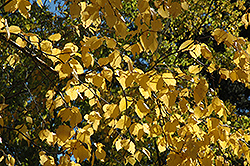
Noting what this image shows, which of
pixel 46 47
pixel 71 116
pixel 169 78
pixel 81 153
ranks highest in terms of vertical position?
pixel 46 47

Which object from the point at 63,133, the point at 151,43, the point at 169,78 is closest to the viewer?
the point at 151,43

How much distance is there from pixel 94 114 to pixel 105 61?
0.79ft

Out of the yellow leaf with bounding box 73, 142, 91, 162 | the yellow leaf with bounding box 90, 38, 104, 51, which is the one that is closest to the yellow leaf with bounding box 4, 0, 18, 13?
the yellow leaf with bounding box 90, 38, 104, 51

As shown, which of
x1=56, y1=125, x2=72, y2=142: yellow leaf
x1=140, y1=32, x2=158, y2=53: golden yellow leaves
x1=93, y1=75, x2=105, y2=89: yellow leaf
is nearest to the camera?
x1=140, y1=32, x2=158, y2=53: golden yellow leaves

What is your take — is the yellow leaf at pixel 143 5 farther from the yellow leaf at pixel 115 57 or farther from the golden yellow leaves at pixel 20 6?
the golden yellow leaves at pixel 20 6

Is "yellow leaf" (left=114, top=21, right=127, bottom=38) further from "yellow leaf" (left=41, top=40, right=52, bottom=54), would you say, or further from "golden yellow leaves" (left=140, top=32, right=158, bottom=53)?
"yellow leaf" (left=41, top=40, right=52, bottom=54)

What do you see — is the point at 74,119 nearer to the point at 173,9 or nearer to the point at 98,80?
the point at 98,80

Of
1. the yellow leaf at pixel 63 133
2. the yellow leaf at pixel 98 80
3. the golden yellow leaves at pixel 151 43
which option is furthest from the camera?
the yellow leaf at pixel 98 80

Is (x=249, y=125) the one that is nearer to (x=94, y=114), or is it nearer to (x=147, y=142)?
(x=147, y=142)

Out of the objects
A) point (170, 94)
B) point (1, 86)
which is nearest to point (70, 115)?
point (170, 94)

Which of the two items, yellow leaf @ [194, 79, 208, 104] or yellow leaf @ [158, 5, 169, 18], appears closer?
yellow leaf @ [158, 5, 169, 18]

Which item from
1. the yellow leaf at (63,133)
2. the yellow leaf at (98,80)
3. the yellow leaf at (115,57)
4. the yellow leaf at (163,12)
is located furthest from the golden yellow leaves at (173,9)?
the yellow leaf at (63,133)

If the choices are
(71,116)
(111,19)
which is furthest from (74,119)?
(111,19)

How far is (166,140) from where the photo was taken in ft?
3.94
